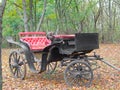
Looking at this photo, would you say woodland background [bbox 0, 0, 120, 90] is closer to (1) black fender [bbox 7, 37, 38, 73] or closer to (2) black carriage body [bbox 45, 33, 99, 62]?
(1) black fender [bbox 7, 37, 38, 73]

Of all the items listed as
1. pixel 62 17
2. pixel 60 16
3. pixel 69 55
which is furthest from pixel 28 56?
pixel 62 17

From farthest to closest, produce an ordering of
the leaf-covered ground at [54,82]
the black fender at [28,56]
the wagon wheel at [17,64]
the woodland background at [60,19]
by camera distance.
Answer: the woodland background at [60,19] → the wagon wheel at [17,64] → the black fender at [28,56] → the leaf-covered ground at [54,82]

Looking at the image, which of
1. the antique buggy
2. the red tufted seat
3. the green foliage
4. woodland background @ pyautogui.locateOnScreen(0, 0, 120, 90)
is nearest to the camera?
the antique buggy

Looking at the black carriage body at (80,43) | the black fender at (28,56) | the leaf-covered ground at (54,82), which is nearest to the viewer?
the black carriage body at (80,43)

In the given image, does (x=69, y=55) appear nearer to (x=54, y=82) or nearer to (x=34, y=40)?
(x=54, y=82)

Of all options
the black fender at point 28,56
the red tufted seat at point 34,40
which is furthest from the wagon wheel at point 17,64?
the red tufted seat at point 34,40

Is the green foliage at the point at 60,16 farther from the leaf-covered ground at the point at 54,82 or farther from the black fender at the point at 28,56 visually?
the black fender at the point at 28,56

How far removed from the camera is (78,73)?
870 centimetres

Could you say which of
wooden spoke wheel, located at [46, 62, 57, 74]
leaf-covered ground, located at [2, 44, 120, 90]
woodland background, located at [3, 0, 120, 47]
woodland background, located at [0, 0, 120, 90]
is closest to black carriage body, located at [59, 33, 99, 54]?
leaf-covered ground, located at [2, 44, 120, 90]

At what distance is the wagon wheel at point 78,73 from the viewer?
8680 mm

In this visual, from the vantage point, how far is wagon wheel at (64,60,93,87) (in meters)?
8.68

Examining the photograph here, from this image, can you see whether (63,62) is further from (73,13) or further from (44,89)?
(73,13)

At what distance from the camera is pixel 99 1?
3147 cm

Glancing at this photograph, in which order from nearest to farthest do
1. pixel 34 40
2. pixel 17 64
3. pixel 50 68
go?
pixel 17 64 < pixel 34 40 < pixel 50 68
